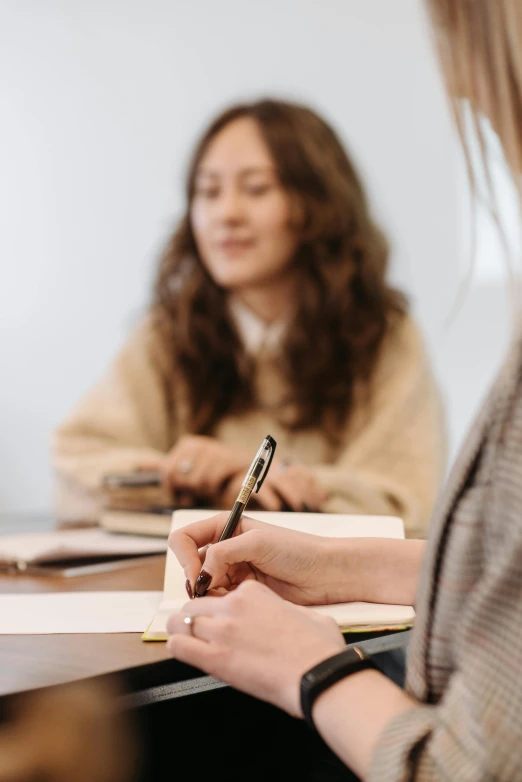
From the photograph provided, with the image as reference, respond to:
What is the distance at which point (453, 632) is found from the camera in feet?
1.44

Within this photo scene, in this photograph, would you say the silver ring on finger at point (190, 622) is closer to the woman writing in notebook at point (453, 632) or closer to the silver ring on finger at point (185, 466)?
the woman writing in notebook at point (453, 632)

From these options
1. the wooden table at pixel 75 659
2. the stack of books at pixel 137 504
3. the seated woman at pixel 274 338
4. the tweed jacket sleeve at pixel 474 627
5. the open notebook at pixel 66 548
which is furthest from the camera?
the seated woman at pixel 274 338

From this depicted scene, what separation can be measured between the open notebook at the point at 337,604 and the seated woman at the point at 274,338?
2.37 feet

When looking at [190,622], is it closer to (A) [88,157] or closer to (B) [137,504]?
(B) [137,504]

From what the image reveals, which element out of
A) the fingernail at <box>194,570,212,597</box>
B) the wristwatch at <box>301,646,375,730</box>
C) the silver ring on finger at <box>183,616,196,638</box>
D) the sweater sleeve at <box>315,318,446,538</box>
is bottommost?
the sweater sleeve at <box>315,318,446,538</box>

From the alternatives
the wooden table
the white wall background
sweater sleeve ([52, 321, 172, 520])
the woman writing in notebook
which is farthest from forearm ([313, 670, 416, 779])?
the white wall background

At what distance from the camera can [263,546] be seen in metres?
0.60

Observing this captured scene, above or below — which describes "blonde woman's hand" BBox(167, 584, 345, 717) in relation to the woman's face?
below

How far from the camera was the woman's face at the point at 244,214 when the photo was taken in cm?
155

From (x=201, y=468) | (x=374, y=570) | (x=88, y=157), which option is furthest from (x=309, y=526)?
(x=88, y=157)

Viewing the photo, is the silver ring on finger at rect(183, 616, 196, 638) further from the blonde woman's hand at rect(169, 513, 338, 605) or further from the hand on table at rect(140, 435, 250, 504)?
the hand on table at rect(140, 435, 250, 504)

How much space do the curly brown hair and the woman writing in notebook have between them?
3.48 feet

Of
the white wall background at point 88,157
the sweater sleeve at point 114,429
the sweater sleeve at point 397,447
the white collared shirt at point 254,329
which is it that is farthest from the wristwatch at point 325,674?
Answer: the white wall background at point 88,157

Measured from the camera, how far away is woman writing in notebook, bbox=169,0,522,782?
0.41 m
